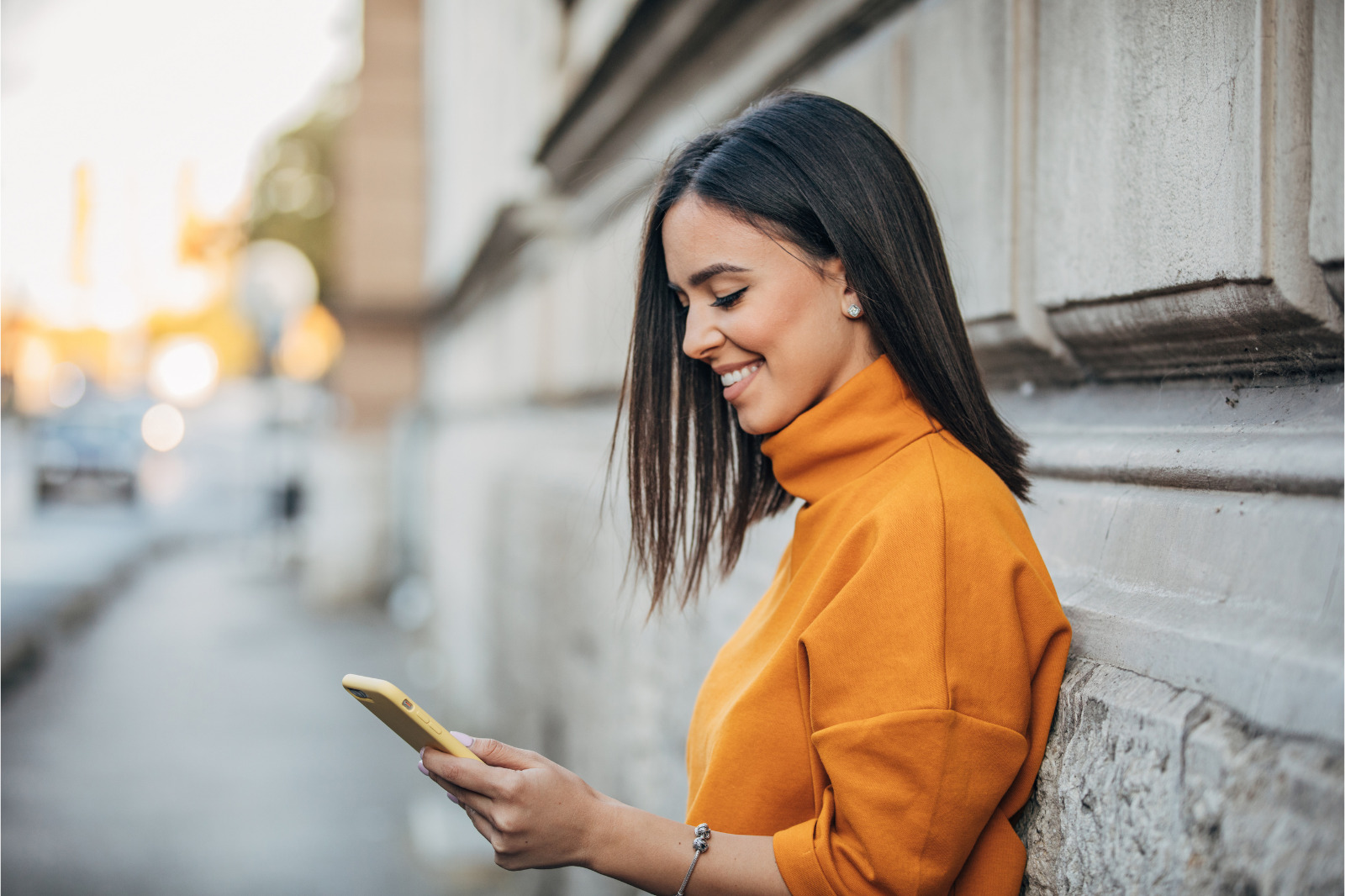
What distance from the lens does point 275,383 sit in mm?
14430

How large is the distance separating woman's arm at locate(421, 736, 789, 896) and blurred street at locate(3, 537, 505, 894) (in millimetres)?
3683

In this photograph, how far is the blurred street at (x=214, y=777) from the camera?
4.66 m

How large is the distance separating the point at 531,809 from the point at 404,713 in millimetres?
199

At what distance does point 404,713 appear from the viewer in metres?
1.36

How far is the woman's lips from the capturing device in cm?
149

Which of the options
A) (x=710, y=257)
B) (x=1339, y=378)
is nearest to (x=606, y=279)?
(x=710, y=257)

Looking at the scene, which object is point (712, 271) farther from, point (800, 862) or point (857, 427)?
point (800, 862)

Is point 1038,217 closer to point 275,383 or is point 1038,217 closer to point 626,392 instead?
point 626,392

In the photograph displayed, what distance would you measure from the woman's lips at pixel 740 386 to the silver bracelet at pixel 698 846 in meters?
0.57

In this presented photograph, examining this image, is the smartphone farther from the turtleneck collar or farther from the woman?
the turtleneck collar

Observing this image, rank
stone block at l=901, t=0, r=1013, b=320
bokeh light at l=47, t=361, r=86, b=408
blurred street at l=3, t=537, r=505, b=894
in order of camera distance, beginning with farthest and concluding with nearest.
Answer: bokeh light at l=47, t=361, r=86, b=408
blurred street at l=3, t=537, r=505, b=894
stone block at l=901, t=0, r=1013, b=320

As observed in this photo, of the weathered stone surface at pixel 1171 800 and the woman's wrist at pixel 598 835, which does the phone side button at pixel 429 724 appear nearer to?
the woman's wrist at pixel 598 835

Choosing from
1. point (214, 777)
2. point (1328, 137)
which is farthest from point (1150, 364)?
point (214, 777)

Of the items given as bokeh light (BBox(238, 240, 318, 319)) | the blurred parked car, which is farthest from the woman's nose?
the blurred parked car
